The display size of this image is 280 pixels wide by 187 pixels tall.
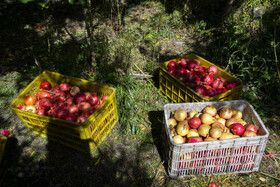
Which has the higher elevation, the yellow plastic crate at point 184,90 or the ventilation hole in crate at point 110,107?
the yellow plastic crate at point 184,90

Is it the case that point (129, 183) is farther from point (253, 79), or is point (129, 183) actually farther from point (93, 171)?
point (253, 79)

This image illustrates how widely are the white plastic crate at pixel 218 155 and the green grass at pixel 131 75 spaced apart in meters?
0.15

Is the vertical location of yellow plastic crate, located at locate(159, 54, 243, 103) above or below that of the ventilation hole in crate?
above

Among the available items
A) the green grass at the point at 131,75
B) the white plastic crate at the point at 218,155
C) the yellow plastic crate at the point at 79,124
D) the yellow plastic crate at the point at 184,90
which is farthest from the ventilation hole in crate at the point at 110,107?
the yellow plastic crate at the point at 184,90

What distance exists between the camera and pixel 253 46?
3.94 meters

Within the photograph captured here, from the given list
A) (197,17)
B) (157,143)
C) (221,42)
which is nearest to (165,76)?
(157,143)

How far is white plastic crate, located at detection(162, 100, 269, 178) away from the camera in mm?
2244

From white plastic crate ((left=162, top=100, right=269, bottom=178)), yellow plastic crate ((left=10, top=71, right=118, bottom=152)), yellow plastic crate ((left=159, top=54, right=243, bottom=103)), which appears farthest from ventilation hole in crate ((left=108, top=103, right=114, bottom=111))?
yellow plastic crate ((left=159, top=54, right=243, bottom=103))

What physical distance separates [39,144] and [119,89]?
60.3 inches

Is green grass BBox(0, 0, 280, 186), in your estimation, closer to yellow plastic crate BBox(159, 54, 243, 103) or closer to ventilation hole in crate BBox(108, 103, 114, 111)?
yellow plastic crate BBox(159, 54, 243, 103)

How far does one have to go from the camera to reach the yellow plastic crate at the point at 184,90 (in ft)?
9.70

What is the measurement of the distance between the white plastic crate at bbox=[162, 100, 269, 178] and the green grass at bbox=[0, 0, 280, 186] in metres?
0.15

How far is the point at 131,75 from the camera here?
402cm

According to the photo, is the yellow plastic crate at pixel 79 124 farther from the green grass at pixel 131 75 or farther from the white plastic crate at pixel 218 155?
the white plastic crate at pixel 218 155
